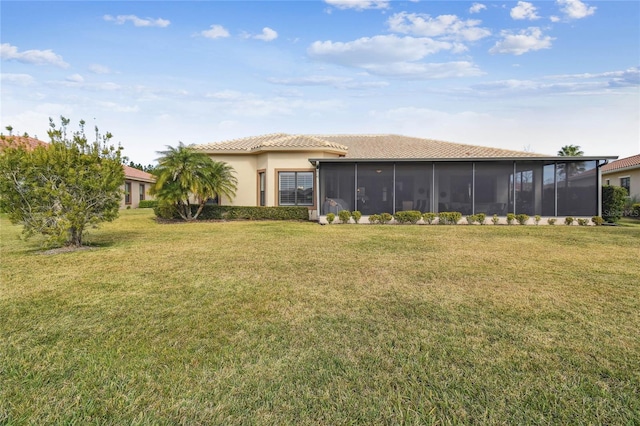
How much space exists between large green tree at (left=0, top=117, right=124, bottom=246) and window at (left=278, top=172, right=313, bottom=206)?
9992 mm

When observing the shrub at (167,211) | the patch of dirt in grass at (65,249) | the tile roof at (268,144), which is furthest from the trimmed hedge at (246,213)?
the patch of dirt in grass at (65,249)

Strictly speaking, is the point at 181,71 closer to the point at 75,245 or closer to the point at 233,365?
the point at 75,245

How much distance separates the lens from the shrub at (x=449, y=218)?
15375 mm

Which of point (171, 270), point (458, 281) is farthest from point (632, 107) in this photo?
point (171, 270)

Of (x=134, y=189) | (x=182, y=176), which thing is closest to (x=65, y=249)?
(x=182, y=176)

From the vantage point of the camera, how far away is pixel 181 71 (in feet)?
52.8

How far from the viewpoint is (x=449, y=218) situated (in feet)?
50.6

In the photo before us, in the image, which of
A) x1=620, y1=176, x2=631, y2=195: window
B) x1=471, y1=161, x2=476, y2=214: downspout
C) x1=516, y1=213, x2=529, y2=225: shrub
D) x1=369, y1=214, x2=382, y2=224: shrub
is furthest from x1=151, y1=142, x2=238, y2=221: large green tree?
x1=620, y1=176, x2=631, y2=195: window

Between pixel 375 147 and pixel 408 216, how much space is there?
772 cm

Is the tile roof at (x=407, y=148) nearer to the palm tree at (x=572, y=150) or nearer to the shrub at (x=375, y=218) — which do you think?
the shrub at (x=375, y=218)

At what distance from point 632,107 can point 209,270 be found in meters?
23.8

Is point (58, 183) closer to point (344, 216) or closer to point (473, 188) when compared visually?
point (344, 216)

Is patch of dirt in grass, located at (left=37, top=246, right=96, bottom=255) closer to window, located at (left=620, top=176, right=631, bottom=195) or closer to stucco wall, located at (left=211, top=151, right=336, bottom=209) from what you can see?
stucco wall, located at (left=211, top=151, right=336, bottom=209)

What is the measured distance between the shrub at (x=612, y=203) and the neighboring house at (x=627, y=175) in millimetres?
8029
